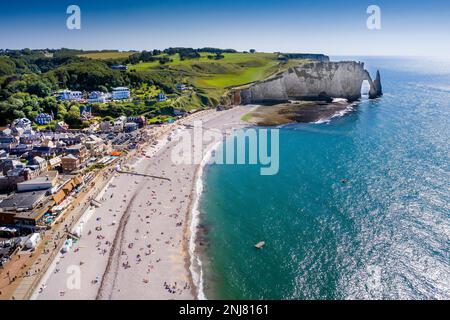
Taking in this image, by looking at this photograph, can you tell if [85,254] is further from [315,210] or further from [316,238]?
[315,210]

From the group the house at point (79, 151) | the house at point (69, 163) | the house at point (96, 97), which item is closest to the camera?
the house at point (69, 163)

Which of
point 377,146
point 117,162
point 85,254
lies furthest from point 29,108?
point 377,146

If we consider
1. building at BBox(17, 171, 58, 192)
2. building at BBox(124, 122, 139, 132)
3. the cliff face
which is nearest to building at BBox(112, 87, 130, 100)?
building at BBox(124, 122, 139, 132)

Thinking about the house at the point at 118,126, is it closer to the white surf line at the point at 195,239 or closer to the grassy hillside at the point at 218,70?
the white surf line at the point at 195,239

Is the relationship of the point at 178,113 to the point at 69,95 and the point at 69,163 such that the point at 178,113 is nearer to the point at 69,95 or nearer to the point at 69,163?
the point at 69,95

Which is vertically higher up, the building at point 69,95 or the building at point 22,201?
the building at point 69,95

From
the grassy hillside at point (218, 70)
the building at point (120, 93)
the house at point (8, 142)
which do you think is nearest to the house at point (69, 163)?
the house at point (8, 142)

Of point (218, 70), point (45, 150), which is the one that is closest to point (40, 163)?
point (45, 150)
